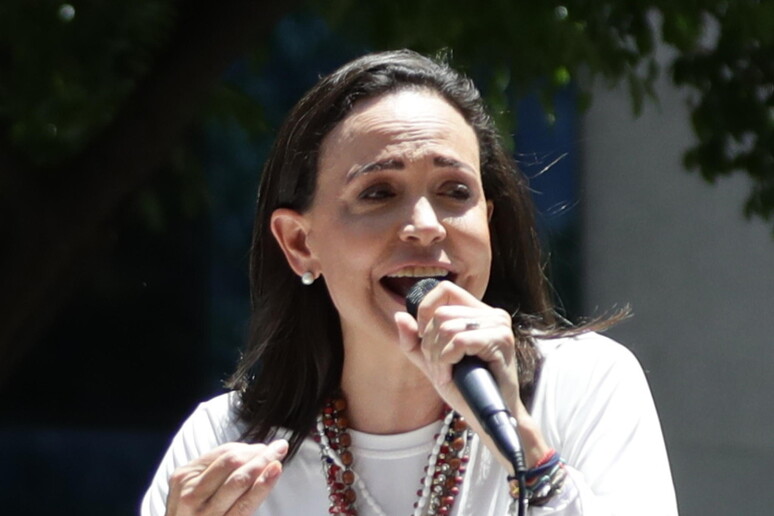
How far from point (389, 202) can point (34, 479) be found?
570 centimetres

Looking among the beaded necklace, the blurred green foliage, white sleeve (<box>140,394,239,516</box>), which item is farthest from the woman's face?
the blurred green foliage

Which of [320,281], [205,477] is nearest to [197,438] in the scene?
[320,281]

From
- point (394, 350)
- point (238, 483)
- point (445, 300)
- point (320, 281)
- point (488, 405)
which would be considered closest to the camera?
point (488, 405)

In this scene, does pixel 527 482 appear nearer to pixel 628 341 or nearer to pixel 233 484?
pixel 233 484

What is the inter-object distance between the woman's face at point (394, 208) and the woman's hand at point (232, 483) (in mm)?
364

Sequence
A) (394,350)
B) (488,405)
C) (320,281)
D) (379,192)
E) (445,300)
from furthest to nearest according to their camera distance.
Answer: (320,281) < (394,350) < (379,192) < (445,300) < (488,405)

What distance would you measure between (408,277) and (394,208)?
116mm

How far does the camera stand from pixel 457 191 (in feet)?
8.58

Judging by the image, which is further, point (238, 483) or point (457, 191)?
point (457, 191)

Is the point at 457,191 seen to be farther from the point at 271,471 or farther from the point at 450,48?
the point at 450,48

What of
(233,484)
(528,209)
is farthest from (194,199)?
(233,484)

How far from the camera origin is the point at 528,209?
2959 millimetres

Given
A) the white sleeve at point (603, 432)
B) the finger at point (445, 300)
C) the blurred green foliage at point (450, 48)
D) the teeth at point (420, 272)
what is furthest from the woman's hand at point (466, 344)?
the blurred green foliage at point (450, 48)

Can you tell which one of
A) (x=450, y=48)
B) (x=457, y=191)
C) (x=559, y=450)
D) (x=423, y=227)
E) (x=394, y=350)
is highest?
(x=450, y=48)
